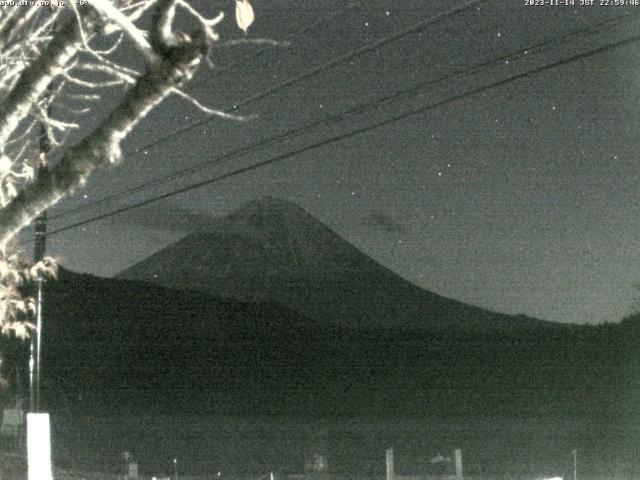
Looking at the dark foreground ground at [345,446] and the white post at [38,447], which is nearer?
the white post at [38,447]

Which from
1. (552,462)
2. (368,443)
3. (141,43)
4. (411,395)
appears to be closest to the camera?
(141,43)

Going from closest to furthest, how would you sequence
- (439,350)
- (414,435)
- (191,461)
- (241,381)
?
(191,461), (414,435), (241,381), (439,350)

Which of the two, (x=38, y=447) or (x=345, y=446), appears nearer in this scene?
(x=38, y=447)

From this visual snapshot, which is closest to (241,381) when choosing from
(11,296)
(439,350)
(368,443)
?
(439,350)

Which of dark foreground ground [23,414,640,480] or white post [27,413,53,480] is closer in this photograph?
white post [27,413,53,480]

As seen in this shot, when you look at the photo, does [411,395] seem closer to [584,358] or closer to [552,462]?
[584,358]

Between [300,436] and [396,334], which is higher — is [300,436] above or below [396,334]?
below

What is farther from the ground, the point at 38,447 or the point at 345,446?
the point at 38,447

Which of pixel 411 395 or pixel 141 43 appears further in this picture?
pixel 411 395
